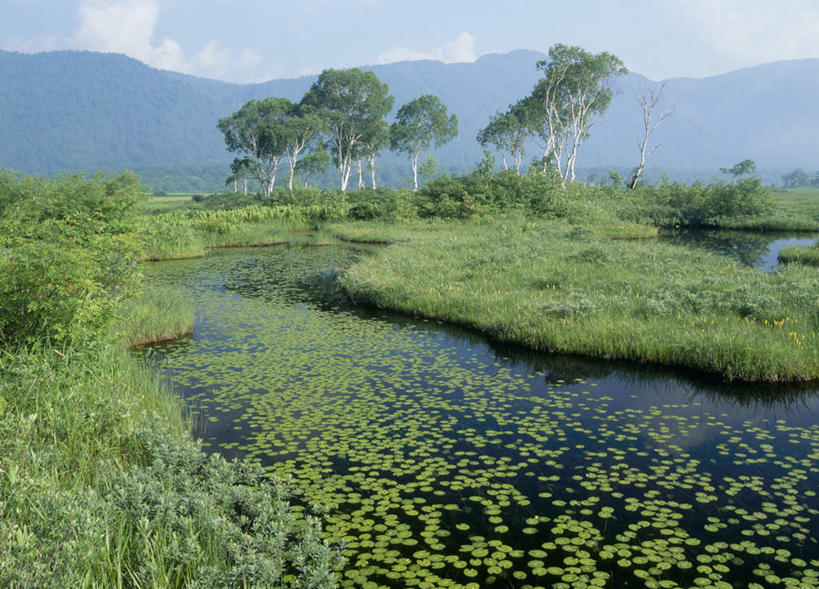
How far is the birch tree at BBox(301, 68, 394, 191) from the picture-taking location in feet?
223

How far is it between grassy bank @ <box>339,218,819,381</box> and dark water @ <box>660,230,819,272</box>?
562 centimetres

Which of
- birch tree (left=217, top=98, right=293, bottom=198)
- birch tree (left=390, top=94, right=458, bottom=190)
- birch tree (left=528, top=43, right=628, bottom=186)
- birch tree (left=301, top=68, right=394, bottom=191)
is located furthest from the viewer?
birch tree (left=390, top=94, right=458, bottom=190)

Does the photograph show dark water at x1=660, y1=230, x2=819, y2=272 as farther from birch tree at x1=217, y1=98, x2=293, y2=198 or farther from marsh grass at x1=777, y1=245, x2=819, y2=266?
birch tree at x1=217, y1=98, x2=293, y2=198

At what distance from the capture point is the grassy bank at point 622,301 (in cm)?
1006

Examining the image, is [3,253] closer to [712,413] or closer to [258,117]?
[712,413]

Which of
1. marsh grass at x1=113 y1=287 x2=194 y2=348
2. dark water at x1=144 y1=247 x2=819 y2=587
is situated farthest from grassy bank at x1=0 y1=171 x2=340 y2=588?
marsh grass at x1=113 y1=287 x2=194 y2=348

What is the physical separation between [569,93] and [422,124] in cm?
2723

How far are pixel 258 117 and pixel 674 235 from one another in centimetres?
4877

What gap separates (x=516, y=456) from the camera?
693 centimetres

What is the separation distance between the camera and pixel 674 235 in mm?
35031

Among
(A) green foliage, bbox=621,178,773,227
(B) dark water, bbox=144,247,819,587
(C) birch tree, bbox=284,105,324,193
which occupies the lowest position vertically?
(B) dark water, bbox=144,247,819,587

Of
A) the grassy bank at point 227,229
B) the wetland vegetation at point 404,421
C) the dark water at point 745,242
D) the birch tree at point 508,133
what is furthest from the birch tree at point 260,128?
the wetland vegetation at point 404,421

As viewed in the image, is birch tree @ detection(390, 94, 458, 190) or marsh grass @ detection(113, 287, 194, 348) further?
birch tree @ detection(390, 94, 458, 190)

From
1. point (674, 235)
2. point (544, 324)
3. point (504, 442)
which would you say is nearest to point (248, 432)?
point (504, 442)
